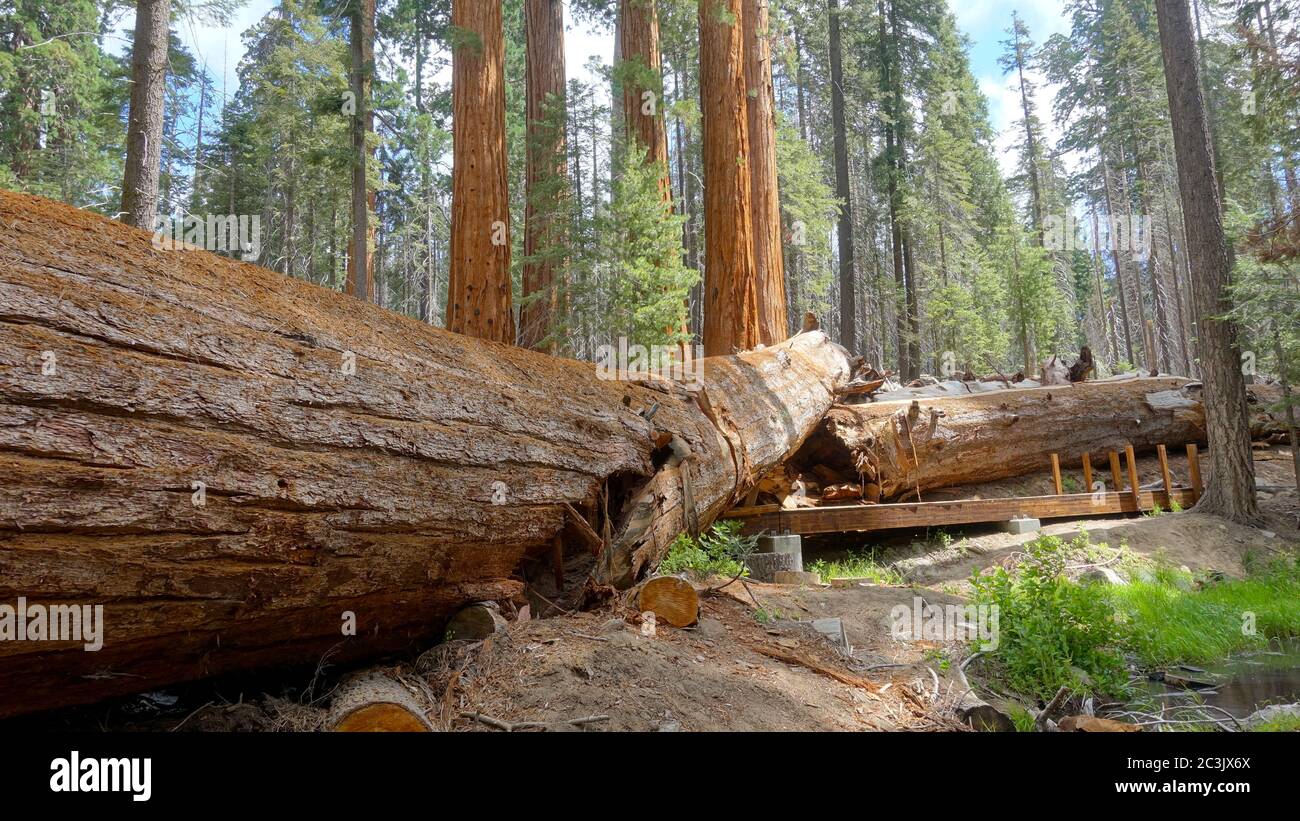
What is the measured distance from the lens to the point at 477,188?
8.81 m

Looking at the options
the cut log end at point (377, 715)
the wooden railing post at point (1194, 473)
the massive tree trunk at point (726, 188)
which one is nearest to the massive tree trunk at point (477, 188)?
the massive tree trunk at point (726, 188)

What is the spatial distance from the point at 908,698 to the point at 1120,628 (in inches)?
96.2

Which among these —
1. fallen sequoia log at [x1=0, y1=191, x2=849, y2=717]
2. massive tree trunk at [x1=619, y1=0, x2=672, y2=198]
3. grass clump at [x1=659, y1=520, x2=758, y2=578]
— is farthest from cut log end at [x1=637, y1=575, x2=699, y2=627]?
Result: massive tree trunk at [x1=619, y1=0, x2=672, y2=198]

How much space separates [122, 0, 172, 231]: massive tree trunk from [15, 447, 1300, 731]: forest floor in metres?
7.22

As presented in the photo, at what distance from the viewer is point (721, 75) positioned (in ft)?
32.7

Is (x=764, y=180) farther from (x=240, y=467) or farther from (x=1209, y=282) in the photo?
(x=240, y=467)

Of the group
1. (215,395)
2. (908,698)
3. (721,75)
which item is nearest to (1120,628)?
(908,698)
